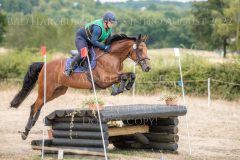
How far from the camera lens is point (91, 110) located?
14.6ft

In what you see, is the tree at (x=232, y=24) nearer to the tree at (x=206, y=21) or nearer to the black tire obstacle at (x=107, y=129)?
the tree at (x=206, y=21)

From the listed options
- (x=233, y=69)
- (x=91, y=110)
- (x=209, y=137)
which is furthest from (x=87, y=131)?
(x=233, y=69)

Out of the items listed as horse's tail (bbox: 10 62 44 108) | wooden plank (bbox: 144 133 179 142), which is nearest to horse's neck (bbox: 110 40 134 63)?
wooden plank (bbox: 144 133 179 142)

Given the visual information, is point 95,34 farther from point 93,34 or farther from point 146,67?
point 146,67

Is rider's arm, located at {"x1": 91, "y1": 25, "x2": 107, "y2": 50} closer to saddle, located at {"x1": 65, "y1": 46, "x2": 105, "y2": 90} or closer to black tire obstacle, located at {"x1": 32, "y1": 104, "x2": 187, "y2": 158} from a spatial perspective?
saddle, located at {"x1": 65, "y1": 46, "x2": 105, "y2": 90}

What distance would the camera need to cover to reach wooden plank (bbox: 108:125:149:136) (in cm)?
514

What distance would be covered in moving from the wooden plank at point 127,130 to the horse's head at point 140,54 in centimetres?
112

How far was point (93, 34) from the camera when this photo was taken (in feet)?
16.9

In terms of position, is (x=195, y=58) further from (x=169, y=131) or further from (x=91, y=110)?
(x=91, y=110)

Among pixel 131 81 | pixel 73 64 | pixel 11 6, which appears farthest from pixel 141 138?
pixel 11 6

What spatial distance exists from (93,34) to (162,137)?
229 cm

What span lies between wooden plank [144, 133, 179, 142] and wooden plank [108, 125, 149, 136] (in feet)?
0.41

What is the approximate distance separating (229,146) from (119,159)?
2.76 meters

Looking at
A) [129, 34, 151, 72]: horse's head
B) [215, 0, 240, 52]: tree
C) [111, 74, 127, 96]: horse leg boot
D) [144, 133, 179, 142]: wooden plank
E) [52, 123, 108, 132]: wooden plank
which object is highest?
[215, 0, 240, 52]: tree
